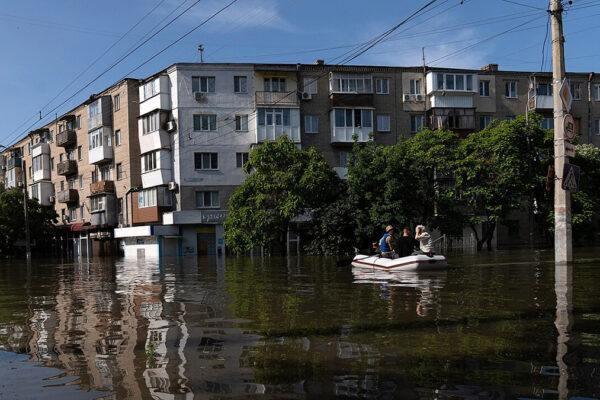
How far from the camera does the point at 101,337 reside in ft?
26.2

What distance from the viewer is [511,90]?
5359 cm

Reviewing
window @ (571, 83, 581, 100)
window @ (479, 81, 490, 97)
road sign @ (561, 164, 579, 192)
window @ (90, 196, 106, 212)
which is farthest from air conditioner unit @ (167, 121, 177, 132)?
window @ (571, 83, 581, 100)

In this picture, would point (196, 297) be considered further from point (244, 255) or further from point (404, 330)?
point (244, 255)

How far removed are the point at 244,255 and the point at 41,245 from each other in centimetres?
3544

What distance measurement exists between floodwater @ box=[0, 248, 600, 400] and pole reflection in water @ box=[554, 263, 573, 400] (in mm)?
24

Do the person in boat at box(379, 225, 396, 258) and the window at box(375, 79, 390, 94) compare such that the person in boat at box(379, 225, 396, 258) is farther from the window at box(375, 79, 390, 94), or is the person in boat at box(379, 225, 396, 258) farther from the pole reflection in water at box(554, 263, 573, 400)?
the window at box(375, 79, 390, 94)

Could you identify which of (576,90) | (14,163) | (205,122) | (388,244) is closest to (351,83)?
(205,122)

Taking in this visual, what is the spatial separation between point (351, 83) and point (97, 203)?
28.8m

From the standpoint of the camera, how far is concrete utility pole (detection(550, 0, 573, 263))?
17375 millimetres

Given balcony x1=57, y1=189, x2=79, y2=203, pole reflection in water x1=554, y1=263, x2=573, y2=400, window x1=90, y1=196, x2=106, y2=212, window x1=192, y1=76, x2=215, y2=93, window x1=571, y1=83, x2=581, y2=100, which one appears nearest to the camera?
pole reflection in water x1=554, y1=263, x2=573, y2=400

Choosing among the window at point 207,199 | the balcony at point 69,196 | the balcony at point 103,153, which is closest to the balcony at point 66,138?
the balcony at point 69,196

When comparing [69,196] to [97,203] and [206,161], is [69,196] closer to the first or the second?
[97,203]

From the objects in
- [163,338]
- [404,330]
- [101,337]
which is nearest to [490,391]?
[404,330]

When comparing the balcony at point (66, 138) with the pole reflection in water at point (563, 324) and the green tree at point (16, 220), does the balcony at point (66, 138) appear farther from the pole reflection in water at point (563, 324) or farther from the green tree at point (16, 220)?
the pole reflection in water at point (563, 324)
